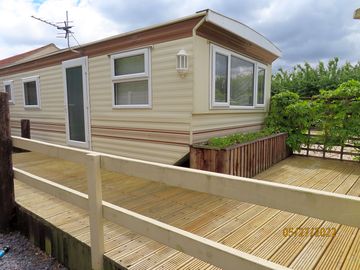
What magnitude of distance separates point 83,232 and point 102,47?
3.78 metres

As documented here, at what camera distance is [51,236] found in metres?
2.57

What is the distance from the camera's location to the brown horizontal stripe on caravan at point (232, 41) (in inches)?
153

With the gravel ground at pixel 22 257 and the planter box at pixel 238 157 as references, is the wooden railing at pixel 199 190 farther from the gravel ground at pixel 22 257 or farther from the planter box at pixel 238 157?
the planter box at pixel 238 157

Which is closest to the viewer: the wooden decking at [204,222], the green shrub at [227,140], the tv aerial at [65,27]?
the wooden decking at [204,222]

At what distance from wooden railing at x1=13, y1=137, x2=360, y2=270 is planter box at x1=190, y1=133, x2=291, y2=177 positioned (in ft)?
6.70

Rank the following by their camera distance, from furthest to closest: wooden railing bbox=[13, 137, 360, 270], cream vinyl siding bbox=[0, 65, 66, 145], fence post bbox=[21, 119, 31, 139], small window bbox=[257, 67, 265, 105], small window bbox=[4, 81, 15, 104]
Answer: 1. small window bbox=[4, 81, 15, 104]
2. fence post bbox=[21, 119, 31, 139]
3. cream vinyl siding bbox=[0, 65, 66, 145]
4. small window bbox=[257, 67, 265, 105]
5. wooden railing bbox=[13, 137, 360, 270]

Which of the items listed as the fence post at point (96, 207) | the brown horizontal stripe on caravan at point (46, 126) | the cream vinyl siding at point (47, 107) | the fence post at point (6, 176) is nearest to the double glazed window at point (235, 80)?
the fence post at point (96, 207)

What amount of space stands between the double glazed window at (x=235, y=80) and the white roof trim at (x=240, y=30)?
0.36 m

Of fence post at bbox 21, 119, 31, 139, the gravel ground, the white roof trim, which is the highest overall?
the white roof trim

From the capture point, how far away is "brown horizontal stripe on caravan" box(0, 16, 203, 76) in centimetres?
380

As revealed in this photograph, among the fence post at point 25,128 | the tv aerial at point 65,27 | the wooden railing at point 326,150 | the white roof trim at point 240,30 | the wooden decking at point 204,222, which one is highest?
the tv aerial at point 65,27

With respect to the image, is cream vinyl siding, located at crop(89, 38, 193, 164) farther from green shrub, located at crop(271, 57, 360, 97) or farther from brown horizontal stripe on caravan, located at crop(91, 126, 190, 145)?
green shrub, located at crop(271, 57, 360, 97)

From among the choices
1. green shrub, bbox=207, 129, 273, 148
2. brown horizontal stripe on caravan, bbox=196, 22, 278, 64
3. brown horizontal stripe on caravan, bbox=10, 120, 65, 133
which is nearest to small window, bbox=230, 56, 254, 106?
brown horizontal stripe on caravan, bbox=196, 22, 278, 64

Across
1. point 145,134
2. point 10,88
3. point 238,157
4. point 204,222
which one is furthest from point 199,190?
point 10,88
